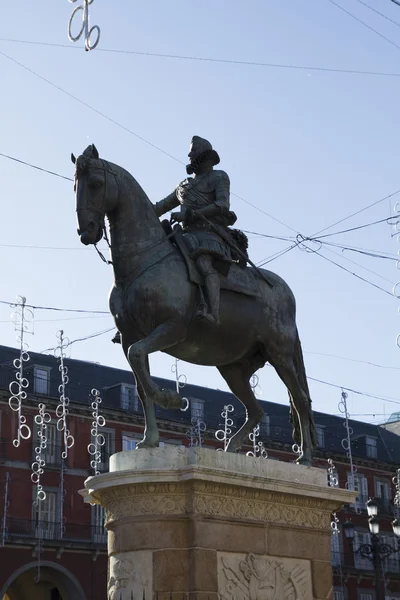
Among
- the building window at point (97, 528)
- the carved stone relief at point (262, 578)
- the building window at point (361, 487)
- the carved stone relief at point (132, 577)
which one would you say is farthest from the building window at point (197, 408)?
the carved stone relief at point (132, 577)

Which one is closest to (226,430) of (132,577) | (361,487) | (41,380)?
(41,380)

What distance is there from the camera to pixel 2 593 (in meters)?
42.5

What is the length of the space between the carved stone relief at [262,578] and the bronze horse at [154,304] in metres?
1.33

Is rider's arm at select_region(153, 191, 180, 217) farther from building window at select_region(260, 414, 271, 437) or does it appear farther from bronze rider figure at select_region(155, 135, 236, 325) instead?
building window at select_region(260, 414, 271, 437)

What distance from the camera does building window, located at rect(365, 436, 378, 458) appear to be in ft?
206

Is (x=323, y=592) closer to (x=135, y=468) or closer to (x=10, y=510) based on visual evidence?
(x=135, y=468)

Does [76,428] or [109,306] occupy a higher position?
[76,428]

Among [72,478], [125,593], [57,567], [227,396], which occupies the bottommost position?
[125,593]

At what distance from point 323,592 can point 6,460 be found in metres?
34.8

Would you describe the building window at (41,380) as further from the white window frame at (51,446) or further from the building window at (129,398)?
the building window at (129,398)

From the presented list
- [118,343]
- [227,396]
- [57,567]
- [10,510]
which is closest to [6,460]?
[10,510]

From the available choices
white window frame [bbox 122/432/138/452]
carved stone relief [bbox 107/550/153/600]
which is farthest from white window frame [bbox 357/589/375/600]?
carved stone relief [bbox 107/550/153/600]

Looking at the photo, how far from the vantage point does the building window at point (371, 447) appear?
62.9 m

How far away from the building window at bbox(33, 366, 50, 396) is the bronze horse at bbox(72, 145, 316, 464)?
3683 centimetres
